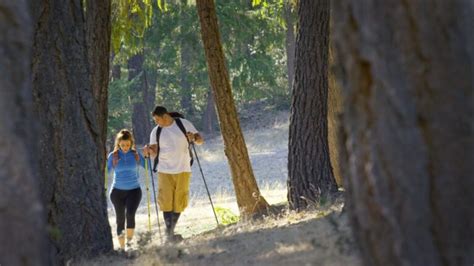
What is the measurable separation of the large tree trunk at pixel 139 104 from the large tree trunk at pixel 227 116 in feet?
83.6

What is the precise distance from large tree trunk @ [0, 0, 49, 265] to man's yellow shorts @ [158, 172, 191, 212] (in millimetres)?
9437

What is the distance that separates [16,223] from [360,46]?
144cm

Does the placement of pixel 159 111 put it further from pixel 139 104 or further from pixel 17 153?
pixel 139 104

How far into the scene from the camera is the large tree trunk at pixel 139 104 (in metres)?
41.0

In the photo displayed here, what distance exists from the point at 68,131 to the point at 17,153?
549cm

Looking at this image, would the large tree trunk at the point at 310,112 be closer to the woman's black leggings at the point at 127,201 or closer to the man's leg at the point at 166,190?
the man's leg at the point at 166,190

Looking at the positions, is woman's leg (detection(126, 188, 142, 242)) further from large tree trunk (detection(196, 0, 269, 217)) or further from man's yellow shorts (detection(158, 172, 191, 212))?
large tree trunk (detection(196, 0, 269, 217))

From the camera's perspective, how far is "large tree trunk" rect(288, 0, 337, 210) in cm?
1386

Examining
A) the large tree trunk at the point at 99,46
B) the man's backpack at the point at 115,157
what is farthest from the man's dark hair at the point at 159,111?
the large tree trunk at the point at 99,46

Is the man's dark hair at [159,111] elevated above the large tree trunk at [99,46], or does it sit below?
below

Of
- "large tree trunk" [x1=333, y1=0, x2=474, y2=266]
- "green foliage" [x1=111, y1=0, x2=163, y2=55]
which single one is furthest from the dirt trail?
"green foliage" [x1=111, y1=0, x2=163, y2=55]

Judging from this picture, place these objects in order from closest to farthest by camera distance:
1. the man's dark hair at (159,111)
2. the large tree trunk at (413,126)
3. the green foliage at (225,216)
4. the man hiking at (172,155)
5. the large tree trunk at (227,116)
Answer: the large tree trunk at (413,126) → the man's dark hair at (159,111) → the man hiking at (172,155) → the large tree trunk at (227,116) → the green foliage at (225,216)

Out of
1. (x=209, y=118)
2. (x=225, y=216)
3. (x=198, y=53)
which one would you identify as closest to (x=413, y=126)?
(x=225, y=216)

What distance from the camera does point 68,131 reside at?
31.0ft
